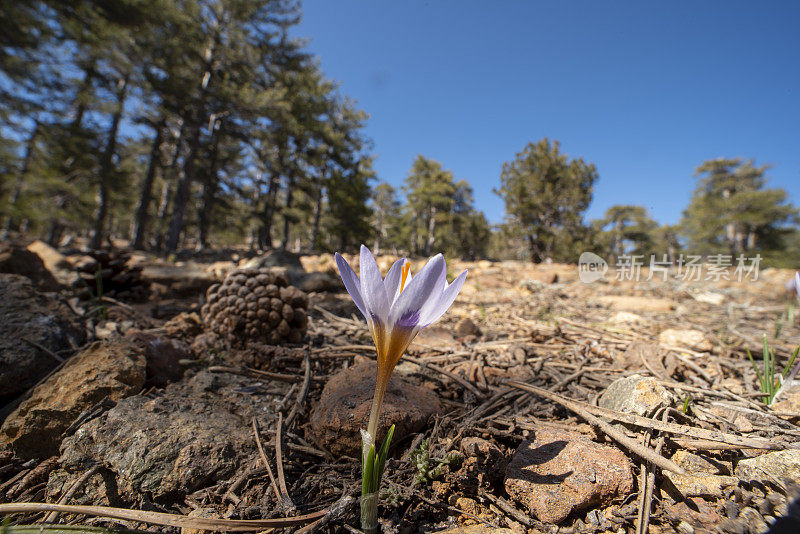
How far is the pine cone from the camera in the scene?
73.7 inches

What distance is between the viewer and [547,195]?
18.3m

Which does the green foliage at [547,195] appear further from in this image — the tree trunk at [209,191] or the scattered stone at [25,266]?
the scattered stone at [25,266]

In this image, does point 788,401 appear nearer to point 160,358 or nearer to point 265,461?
point 265,461

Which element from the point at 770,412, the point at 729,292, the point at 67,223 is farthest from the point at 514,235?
the point at 67,223

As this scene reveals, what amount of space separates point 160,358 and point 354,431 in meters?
0.99

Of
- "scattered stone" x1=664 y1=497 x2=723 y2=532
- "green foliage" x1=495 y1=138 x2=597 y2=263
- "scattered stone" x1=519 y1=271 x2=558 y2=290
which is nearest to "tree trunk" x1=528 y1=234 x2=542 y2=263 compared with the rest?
"green foliage" x1=495 y1=138 x2=597 y2=263

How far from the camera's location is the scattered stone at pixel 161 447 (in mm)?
902

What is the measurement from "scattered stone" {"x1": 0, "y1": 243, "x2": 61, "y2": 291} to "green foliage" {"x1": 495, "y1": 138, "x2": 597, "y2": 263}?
18.9 meters

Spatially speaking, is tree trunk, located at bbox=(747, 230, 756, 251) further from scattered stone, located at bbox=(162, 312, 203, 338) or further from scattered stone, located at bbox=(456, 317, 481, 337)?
scattered stone, located at bbox=(162, 312, 203, 338)

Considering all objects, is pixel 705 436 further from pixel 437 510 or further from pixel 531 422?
pixel 437 510

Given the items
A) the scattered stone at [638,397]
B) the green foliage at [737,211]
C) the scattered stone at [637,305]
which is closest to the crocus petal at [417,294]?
the scattered stone at [638,397]

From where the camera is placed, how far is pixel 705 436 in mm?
985

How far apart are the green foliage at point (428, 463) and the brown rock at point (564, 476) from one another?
167 millimetres

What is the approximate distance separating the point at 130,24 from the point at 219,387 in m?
14.1
